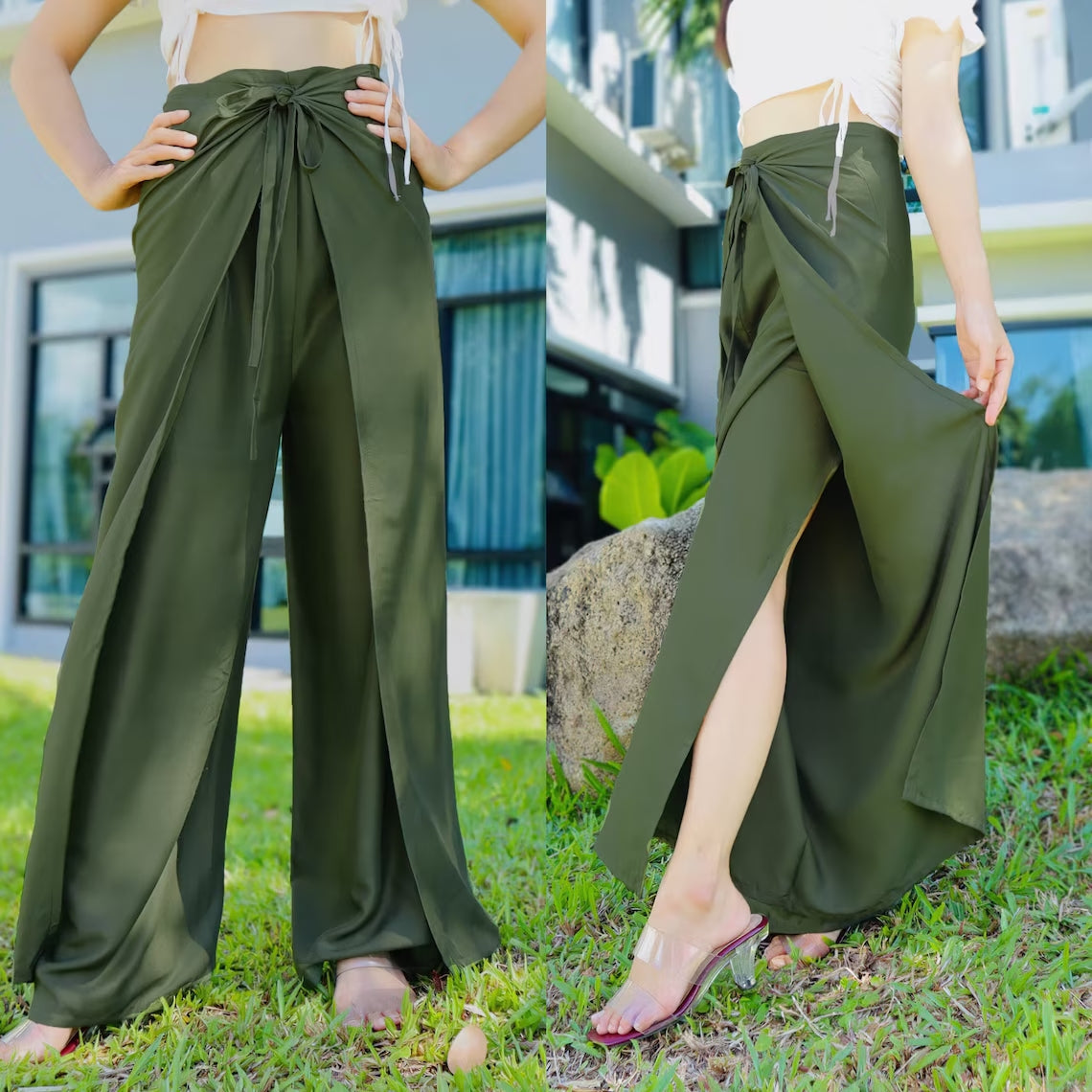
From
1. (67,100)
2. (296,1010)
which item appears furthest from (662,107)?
(296,1010)

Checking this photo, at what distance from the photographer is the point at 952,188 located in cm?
160

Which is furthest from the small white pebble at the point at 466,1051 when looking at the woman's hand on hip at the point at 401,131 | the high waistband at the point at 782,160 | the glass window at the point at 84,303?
the glass window at the point at 84,303

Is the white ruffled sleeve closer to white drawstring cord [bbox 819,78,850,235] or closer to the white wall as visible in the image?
white drawstring cord [bbox 819,78,850,235]

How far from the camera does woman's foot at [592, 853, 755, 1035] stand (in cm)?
147

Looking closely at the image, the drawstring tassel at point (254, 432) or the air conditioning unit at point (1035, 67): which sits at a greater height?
the air conditioning unit at point (1035, 67)

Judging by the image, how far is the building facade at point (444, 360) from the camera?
3.95 m

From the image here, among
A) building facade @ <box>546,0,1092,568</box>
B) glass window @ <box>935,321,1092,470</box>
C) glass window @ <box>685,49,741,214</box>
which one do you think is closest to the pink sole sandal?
building facade @ <box>546,0,1092,568</box>

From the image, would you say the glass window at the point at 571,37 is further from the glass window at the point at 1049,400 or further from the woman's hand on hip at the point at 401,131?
the woman's hand on hip at the point at 401,131

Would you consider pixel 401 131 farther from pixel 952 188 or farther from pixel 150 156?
pixel 952 188

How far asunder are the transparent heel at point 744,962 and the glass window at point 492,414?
11.8 feet

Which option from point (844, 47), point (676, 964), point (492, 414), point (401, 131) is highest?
point (492, 414)

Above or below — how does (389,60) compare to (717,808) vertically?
above

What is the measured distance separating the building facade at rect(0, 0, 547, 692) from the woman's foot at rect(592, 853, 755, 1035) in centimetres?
261

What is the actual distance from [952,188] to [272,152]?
1.04 metres
